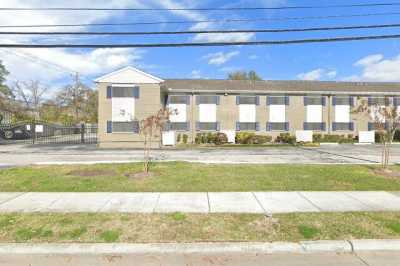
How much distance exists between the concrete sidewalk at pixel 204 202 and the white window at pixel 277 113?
20782mm

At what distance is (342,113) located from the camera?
29.2 meters

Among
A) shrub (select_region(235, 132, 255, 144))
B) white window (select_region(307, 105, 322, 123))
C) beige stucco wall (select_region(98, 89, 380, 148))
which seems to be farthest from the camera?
white window (select_region(307, 105, 322, 123))

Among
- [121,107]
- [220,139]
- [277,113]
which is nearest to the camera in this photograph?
[121,107]

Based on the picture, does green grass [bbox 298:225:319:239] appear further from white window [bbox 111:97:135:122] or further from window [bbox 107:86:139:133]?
white window [bbox 111:97:135:122]

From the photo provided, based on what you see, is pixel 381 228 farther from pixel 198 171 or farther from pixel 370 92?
pixel 370 92

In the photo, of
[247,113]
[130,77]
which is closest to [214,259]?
[130,77]

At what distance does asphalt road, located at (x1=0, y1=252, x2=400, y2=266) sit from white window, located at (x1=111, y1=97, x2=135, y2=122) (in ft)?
64.3

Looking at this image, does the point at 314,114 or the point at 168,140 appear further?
the point at 314,114

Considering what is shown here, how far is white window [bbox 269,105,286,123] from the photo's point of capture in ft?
Result: 92.9

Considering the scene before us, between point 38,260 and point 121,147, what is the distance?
19128mm

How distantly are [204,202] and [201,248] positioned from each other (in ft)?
7.85

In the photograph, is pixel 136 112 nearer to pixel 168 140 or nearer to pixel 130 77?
pixel 130 77

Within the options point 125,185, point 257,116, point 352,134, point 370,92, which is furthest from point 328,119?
point 125,185

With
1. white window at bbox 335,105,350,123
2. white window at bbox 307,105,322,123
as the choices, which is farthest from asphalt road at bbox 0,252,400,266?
white window at bbox 335,105,350,123
